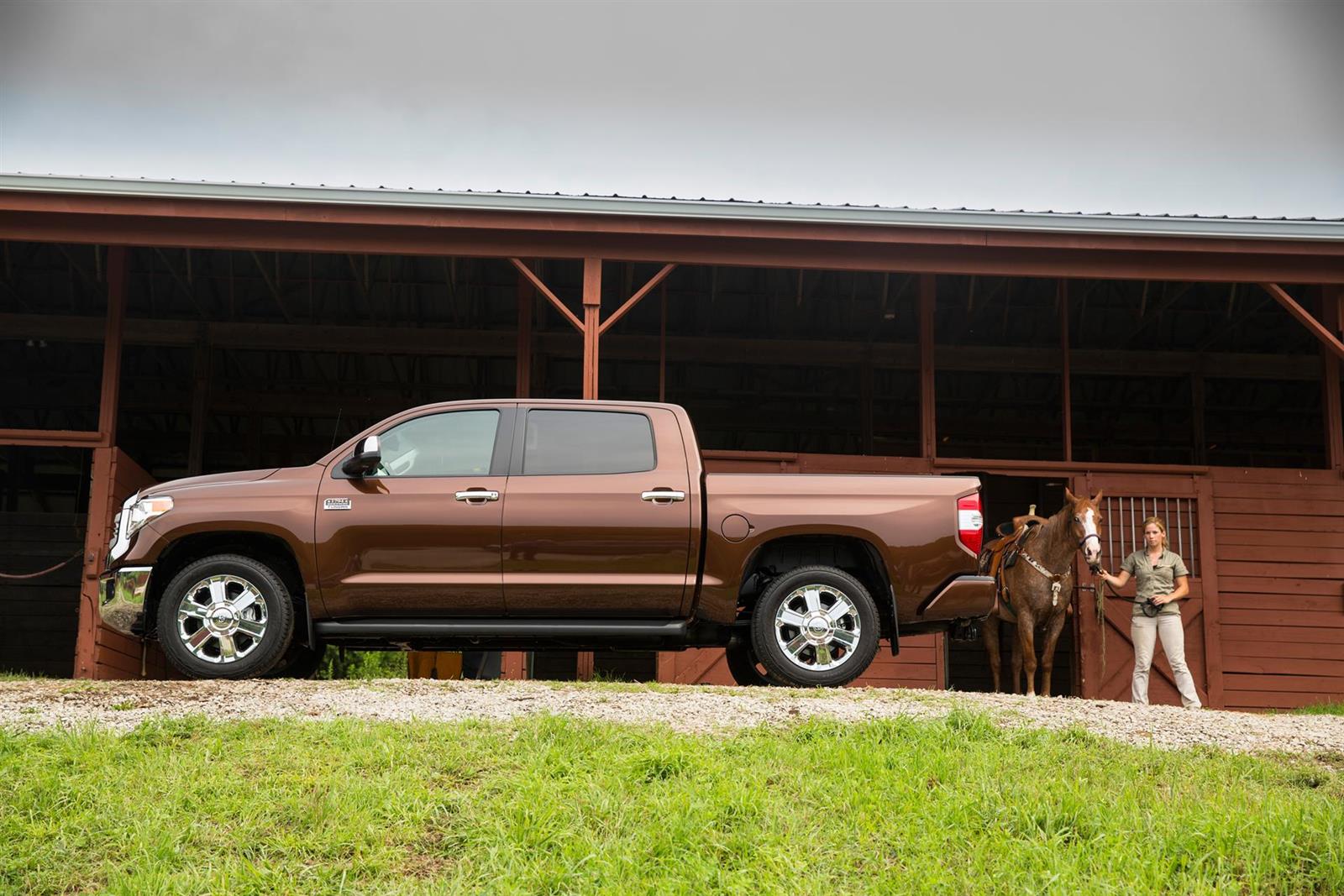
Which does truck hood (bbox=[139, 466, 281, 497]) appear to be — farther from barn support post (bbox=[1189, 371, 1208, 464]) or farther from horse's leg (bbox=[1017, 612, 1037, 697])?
barn support post (bbox=[1189, 371, 1208, 464])

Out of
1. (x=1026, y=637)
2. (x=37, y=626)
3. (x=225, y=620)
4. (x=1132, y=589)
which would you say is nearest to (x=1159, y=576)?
(x=1026, y=637)

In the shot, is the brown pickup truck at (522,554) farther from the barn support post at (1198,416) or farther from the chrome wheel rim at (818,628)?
the barn support post at (1198,416)

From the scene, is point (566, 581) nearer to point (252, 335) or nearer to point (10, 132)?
point (252, 335)

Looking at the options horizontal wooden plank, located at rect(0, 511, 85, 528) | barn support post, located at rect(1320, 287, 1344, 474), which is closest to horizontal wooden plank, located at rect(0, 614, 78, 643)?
horizontal wooden plank, located at rect(0, 511, 85, 528)

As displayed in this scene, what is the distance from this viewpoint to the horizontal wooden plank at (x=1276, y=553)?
1380 cm

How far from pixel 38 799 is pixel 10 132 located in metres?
43.8

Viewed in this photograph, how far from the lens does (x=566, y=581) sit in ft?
26.6

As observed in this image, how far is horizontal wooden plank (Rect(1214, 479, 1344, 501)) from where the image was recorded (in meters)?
13.9

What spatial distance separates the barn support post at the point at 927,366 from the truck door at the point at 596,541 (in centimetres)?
626

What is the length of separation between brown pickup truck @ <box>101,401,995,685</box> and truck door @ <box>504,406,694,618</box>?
0.01 m

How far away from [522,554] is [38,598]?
559 inches

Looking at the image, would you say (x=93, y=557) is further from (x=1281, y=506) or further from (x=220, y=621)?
(x=1281, y=506)

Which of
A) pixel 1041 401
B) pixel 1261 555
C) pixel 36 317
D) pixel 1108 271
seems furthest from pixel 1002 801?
pixel 1041 401

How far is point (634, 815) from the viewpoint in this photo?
5215mm
